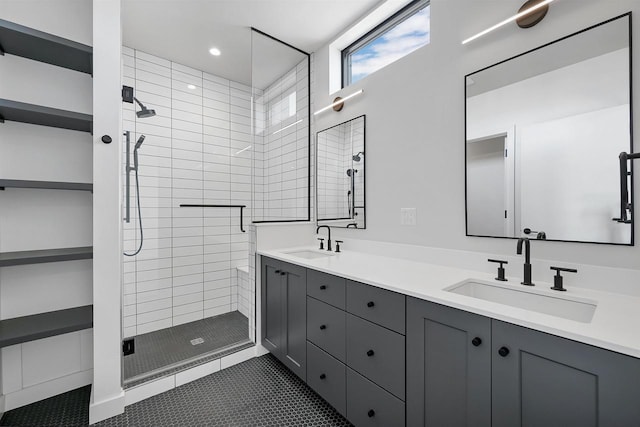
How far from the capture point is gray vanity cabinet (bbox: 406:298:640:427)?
733 millimetres

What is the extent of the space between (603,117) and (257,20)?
238 centimetres

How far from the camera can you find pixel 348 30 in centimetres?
232

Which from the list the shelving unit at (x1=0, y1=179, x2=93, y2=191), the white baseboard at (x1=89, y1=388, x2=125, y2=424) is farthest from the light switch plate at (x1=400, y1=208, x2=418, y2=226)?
the white baseboard at (x1=89, y1=388, x2=125, y2=424)

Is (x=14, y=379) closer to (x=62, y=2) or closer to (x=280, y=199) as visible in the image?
(x=280, y=199)

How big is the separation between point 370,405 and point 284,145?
2.29m

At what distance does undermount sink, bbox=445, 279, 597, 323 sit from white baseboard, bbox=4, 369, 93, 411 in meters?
2.39

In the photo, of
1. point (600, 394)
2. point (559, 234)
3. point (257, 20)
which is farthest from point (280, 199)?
point (600, 394)

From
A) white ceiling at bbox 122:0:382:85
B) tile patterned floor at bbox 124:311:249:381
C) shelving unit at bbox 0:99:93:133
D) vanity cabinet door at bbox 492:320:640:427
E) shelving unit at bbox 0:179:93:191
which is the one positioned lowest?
tile patterned floor at bbox 124:311:249:381

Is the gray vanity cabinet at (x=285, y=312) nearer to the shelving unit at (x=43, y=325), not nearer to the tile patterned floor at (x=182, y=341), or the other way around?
the tile patterned floor at (x=182, y=341)

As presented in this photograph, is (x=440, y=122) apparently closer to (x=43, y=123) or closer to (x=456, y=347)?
(x=456, y=347)

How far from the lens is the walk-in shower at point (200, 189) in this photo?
2619mm

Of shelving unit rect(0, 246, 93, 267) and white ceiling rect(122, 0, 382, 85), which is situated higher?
white ceiling rect(122, 0, 382, 85)

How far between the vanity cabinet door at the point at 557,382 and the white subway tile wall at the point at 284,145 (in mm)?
2062

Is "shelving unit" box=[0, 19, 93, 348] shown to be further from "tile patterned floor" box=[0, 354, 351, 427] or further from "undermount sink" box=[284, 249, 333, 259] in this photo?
"undermount sink" box=[284, 249, 333, 259]
